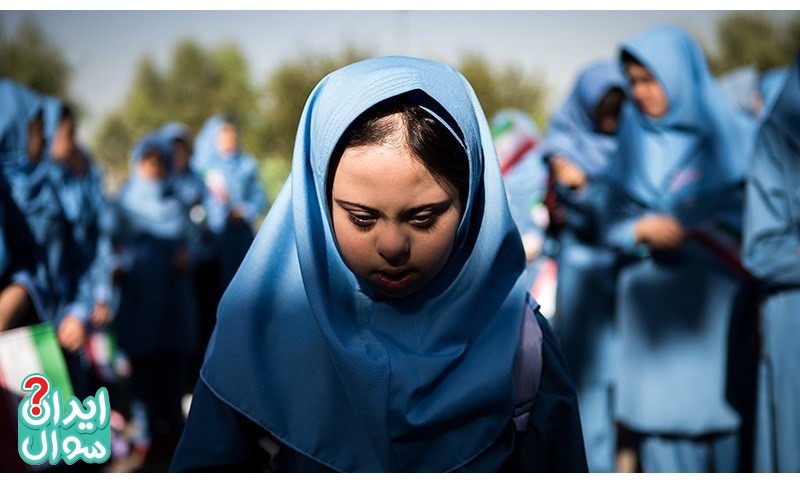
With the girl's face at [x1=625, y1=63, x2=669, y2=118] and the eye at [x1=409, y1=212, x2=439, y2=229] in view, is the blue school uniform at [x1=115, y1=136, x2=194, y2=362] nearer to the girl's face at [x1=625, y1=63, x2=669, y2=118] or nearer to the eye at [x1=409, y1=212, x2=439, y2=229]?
the girl's face at [x1=625, y1=63, x2=669, y2=118]

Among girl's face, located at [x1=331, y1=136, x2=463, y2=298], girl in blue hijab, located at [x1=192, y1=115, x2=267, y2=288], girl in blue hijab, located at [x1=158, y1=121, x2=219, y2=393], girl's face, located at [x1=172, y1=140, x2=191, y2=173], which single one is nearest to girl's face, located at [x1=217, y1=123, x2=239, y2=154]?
girl in blue hijab, located at [x1=192, y1=115, x2=267, y2=288]

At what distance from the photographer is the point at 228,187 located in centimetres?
789

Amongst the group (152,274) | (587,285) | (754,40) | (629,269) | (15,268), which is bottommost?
(587,285)

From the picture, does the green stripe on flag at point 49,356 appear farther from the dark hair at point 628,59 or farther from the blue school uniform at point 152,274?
the blue school uniform at point 152,274

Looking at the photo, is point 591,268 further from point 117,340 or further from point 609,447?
point 117,340

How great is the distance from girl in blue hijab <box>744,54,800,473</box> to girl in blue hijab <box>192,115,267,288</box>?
3.66m

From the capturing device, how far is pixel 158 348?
5.72 metres

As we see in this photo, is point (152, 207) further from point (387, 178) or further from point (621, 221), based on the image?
point (387, 178)

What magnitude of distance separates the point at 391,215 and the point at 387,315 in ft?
0.68

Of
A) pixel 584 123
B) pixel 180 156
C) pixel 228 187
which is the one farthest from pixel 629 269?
pixel 228 187

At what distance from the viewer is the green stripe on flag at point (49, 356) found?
2760mm

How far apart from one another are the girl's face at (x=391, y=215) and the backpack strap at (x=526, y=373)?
23 centimetres

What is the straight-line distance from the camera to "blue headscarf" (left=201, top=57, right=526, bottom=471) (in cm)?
190

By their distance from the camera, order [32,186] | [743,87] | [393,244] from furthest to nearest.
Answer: [743,87]
[32,186]
[393,244]
